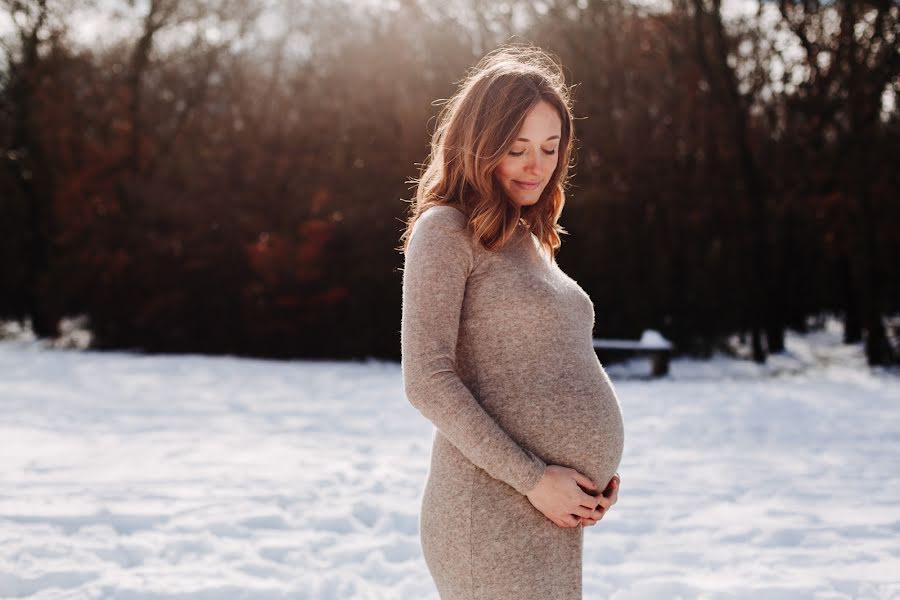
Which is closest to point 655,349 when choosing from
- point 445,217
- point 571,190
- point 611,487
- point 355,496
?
point 571,190

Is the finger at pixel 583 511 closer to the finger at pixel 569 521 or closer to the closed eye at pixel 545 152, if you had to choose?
the finger at pixel 569 521

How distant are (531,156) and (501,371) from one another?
1.61ft

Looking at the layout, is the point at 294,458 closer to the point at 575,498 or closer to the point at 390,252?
the point at 575,498

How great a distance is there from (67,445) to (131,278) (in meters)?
9.51

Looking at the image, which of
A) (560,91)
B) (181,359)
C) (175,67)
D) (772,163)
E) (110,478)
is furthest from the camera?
(175,67)

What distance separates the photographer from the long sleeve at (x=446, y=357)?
1.76 meters

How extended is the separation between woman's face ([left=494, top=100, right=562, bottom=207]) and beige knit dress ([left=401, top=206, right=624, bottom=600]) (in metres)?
0.15

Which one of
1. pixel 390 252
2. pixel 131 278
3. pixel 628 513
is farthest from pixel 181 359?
pixel 628 513

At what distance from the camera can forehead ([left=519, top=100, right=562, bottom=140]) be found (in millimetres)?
1915

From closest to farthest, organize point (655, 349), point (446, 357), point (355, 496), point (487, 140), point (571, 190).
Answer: point (446, 357) < point (487, 140) < point (355, 496) < point (655, 349) < point (571, 190)

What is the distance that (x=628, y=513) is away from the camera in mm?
5188

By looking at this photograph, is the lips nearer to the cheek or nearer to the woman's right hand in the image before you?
the cheek

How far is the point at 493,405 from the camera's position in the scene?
185 centimetres

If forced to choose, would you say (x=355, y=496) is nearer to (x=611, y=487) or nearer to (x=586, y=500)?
(x=611, y=487)
